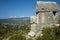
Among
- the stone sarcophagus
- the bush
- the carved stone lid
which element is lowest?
the bush

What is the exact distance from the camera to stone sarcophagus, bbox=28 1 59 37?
2262 centimetres

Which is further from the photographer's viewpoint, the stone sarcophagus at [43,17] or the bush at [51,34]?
the stone sarcophagus at [43,17]

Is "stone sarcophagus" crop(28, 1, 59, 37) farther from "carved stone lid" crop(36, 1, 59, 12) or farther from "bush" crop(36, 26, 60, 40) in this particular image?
"bush" crop(36, 26, 60, 40)

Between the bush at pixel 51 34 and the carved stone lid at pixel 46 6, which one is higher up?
the carved stone lid at pixel 46 6

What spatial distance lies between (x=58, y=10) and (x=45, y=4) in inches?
79.6

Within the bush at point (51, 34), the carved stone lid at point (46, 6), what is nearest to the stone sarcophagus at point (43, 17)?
the carved stone lid at point (46, 6)

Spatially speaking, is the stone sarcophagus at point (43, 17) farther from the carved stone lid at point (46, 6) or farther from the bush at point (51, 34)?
the bush at point (51, 34)

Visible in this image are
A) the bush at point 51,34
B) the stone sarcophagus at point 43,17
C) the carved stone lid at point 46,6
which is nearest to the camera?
the bush at point 51,34

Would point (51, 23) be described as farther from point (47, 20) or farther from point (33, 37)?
point (33, 37)

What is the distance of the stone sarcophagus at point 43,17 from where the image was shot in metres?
22.6

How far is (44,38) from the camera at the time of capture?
18.9 m

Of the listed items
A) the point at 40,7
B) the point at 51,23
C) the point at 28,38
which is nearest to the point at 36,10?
the point at 40,7

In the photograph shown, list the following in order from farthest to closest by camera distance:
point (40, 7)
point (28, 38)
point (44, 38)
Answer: point (40, 7) → point (28, 38) → point (44, 38)

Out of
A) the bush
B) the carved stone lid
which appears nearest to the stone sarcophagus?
the carved stone lid
